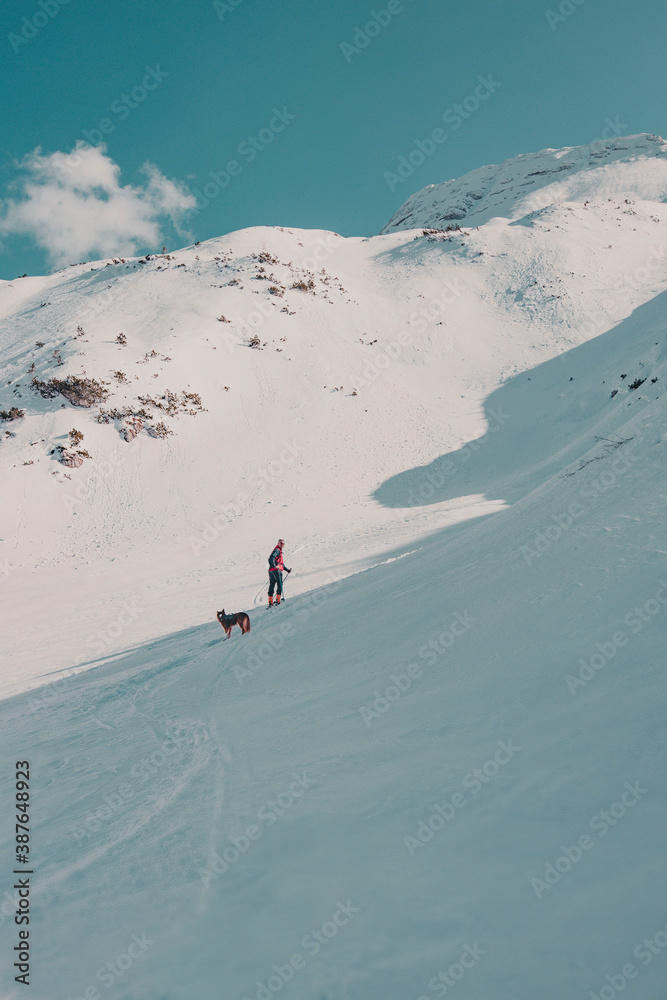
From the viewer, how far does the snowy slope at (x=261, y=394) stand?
1505cm

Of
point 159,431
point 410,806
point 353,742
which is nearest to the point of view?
point 410,806

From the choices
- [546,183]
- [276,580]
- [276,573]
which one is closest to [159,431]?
[276,573]

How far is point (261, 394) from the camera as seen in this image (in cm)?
2880

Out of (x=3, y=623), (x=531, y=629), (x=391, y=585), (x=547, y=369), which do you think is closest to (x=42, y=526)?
(x=3, y=623)

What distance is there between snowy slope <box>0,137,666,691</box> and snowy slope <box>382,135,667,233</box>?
38.3ft

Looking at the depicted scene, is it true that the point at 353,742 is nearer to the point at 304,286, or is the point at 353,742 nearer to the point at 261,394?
the point at 261,394

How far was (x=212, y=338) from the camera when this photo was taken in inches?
1244

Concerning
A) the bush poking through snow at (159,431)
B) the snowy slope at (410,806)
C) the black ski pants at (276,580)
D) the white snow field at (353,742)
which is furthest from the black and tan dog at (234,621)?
the bush poking through snow at (159,431)

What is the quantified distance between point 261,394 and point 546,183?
65.3m

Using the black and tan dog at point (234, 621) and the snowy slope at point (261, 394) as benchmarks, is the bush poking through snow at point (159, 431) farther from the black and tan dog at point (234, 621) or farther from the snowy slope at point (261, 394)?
the black and tan dog at point (234, 621)

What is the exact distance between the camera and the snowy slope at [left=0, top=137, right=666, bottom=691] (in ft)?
49.4

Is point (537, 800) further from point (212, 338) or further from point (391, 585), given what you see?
point (212, 338)

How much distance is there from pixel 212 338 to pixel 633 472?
97.7 feet

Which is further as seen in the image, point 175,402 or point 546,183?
point 546,183
